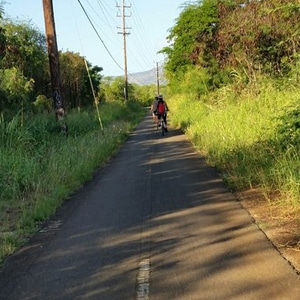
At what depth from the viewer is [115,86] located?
10244cm

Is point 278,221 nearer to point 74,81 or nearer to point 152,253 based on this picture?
point 152,253

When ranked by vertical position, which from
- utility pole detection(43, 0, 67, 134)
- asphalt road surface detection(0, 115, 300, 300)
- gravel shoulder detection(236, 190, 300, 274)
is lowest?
asphalt road surface detection(0, 115, 300, 300)

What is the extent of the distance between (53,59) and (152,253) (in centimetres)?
1270

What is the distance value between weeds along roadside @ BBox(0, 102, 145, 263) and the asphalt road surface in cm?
34

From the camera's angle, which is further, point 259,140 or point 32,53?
point 32,53

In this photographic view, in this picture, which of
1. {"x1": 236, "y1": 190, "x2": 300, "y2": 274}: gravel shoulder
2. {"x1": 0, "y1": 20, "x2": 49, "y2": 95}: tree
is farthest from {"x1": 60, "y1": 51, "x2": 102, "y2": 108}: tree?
{"x1": 236, "y1": 190, "x2": 300, "y2": 274}: gravel shoulder

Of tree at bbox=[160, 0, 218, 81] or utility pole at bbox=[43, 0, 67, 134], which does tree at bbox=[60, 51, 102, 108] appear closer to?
tree at bbox=[160, 0, 218, 81]

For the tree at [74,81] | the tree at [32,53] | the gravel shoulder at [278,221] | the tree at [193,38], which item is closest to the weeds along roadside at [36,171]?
the gravel shoulder at [278,221]

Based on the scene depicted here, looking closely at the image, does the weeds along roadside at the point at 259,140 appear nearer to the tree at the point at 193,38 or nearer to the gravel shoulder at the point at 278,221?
the gravel shoulder at the point at 278,221

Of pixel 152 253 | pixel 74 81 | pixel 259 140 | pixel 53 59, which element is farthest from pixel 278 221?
pixel 74 81

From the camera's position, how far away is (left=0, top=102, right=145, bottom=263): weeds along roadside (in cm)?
761

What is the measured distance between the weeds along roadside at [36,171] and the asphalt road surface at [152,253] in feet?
1.13

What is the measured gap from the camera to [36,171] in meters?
10.7

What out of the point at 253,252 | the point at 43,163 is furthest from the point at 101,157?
the point at 253,252
